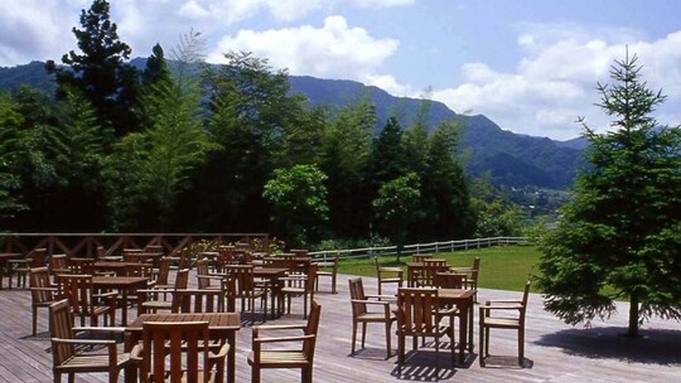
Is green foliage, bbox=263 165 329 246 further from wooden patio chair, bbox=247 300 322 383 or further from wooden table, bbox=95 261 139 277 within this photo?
wooden patio chair, bbox=247 300 322 383

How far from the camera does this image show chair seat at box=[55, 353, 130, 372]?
14.7 ft

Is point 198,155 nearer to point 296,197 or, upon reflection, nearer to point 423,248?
point 296,197

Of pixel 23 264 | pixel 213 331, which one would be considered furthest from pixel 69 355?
pixel 23 264

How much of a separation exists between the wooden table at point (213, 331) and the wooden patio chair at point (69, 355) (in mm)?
87

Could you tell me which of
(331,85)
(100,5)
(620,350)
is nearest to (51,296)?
(620,350)

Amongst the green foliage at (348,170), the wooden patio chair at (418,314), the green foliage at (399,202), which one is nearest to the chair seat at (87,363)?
the wooden patio chair at (418,314)

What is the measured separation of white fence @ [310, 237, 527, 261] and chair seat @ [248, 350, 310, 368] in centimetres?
1450

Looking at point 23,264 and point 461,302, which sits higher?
point 461,302

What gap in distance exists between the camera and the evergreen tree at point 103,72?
2436 cm

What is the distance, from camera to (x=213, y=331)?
4613 mm

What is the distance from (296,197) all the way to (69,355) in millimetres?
15482

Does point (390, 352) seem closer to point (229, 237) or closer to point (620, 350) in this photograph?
point (620, 350)

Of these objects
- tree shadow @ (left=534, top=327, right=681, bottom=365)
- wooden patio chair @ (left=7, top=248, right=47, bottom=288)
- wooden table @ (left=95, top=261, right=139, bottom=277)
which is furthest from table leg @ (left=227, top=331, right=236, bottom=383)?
wooden patio chair @ (left=7, top=248, right=47, bottom=288)

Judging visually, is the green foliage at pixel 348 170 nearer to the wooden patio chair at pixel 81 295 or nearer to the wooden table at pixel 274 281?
the wooden table at pixel 274 281
